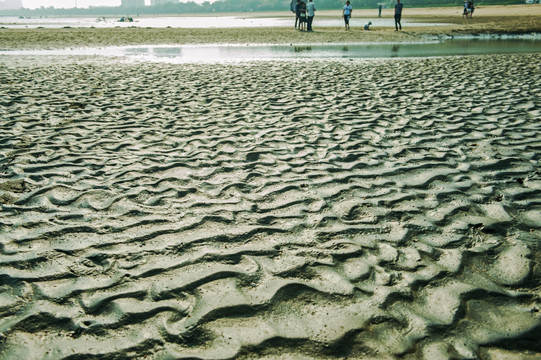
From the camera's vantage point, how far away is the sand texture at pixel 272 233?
2439 mm

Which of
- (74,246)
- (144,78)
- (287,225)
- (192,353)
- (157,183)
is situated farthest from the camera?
(144,78)

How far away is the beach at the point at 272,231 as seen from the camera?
8.01ft

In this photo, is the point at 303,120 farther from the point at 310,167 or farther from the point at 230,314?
the point at 230,314

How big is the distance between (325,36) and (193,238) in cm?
2518

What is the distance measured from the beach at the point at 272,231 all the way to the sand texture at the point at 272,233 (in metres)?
0.02

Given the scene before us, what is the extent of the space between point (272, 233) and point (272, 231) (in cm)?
3

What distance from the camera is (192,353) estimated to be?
2.29m

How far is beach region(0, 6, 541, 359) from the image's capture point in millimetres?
2441

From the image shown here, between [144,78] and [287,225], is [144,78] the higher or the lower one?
the higher one

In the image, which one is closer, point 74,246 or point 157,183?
point 74,246

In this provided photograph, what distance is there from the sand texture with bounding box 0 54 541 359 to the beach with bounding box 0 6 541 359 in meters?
0.02

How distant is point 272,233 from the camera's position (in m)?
3.55

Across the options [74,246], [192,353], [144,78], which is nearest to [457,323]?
[192,353]

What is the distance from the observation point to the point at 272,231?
11.8 feet
